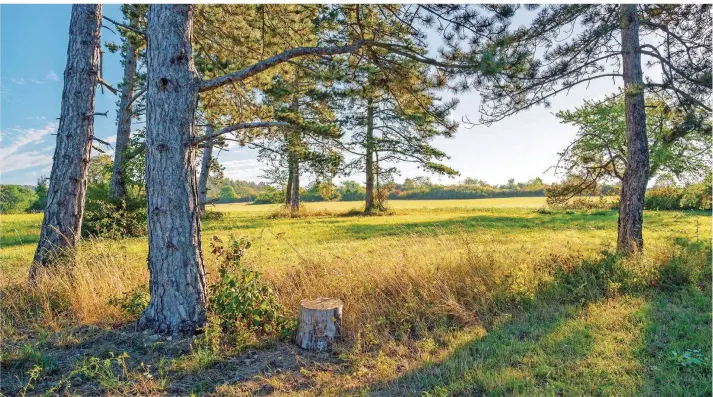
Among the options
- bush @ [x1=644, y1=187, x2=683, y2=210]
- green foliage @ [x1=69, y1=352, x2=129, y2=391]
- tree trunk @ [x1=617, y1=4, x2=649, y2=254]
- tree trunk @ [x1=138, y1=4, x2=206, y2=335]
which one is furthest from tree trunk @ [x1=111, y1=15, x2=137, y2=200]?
bush @ [x1=644, y1=187, x2=683, y2=210]

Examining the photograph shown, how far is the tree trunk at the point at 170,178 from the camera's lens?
3.88m

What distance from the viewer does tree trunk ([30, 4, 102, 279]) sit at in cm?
546

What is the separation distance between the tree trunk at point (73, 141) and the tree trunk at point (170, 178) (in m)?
2.46

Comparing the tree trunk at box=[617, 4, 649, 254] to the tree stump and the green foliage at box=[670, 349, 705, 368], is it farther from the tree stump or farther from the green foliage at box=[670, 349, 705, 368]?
the tree stump

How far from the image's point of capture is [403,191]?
4266 centimetres

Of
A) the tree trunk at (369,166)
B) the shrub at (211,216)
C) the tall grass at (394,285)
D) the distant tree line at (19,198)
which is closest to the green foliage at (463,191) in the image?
A: the tree trunk at (369,166)

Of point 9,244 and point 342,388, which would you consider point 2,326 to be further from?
point 9,244

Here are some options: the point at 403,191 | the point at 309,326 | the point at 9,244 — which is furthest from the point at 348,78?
the point at 403,191

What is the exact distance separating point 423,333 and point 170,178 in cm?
315

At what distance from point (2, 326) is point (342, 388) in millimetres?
3804

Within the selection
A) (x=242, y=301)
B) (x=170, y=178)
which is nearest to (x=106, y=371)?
(x=242, y=301)

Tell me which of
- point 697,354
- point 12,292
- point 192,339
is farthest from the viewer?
point 12,292

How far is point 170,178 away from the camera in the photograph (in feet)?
12.7

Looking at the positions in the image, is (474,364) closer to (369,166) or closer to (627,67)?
(627,67)
